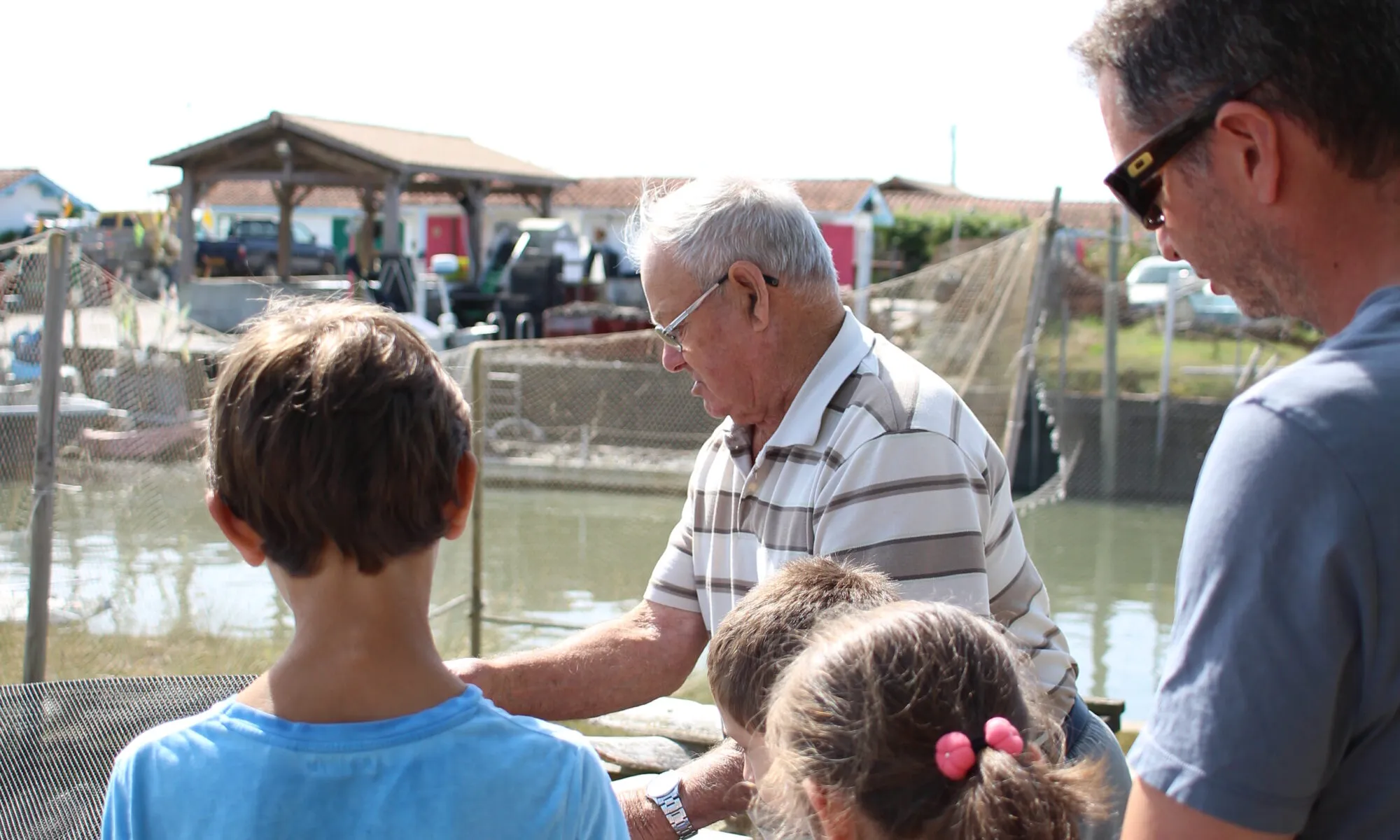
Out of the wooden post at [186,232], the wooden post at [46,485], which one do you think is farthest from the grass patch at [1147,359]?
the wooden post at [186,232]

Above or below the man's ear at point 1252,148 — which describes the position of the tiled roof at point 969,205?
above

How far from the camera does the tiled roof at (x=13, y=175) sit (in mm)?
41906

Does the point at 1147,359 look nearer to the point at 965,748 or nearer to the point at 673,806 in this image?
the point at 673,806

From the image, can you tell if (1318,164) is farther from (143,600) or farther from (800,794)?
(143,600)

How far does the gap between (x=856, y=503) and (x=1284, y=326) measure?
12675mm

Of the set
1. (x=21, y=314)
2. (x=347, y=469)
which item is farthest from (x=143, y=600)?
(x=347, y=469)

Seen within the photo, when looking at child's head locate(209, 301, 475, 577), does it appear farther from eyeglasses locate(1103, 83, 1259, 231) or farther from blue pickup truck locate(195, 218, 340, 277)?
blue pickup truck locate(195, 218, 340, 277)

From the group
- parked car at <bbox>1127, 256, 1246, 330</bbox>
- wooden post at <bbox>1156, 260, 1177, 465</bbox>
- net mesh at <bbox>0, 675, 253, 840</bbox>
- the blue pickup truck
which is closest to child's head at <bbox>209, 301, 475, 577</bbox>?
net mesh at <bbox>0, 675, 253, 840</bbox>

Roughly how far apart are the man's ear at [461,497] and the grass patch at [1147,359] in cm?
1093

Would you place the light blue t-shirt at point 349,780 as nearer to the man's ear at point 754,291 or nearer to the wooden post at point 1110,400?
the man's ear at point 754,291

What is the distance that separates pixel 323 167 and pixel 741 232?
816 inches

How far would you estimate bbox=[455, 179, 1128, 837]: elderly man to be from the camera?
187 cm

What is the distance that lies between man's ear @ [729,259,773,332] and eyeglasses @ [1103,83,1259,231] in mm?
909

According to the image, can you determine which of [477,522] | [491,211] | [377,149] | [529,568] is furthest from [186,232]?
[491,211]
